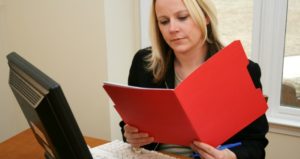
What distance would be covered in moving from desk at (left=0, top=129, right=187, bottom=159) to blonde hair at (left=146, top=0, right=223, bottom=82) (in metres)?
0.40

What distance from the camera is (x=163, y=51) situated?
4.64 ft

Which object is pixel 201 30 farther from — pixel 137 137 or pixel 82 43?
pixel 82 43

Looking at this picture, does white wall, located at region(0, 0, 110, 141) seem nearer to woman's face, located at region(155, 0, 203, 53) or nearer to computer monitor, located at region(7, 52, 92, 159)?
woman's face, located at region(155, 0, 203, 53)

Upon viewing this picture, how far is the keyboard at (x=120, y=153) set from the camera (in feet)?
3.58

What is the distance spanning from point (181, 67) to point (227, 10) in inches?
33.9

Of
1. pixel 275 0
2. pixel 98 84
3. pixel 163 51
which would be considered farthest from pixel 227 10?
pixel 98 84

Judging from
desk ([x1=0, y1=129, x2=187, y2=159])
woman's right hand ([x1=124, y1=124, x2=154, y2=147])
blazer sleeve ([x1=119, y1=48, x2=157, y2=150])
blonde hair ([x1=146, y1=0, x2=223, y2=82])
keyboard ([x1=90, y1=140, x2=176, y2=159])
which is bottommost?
desk ([x1=0, y1=129, x2=187, y2=159])

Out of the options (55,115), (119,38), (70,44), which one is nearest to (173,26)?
(55,115)

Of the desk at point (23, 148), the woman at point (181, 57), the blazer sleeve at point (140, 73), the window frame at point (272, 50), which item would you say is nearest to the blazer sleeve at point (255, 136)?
the woman at point (181, 57)

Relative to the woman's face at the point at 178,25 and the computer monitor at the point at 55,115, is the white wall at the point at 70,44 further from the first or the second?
the computer monitor at the point at 55,115

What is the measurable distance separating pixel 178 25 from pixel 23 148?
2.49 ft

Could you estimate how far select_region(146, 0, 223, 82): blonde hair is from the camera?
1.18m

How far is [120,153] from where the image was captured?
3.67 feet

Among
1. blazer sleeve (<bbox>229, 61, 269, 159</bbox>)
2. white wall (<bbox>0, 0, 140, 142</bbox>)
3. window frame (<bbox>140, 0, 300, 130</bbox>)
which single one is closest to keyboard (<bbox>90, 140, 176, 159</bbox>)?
blazer sleeve (<bbox>229, 61, 269, 159</bbox>)
